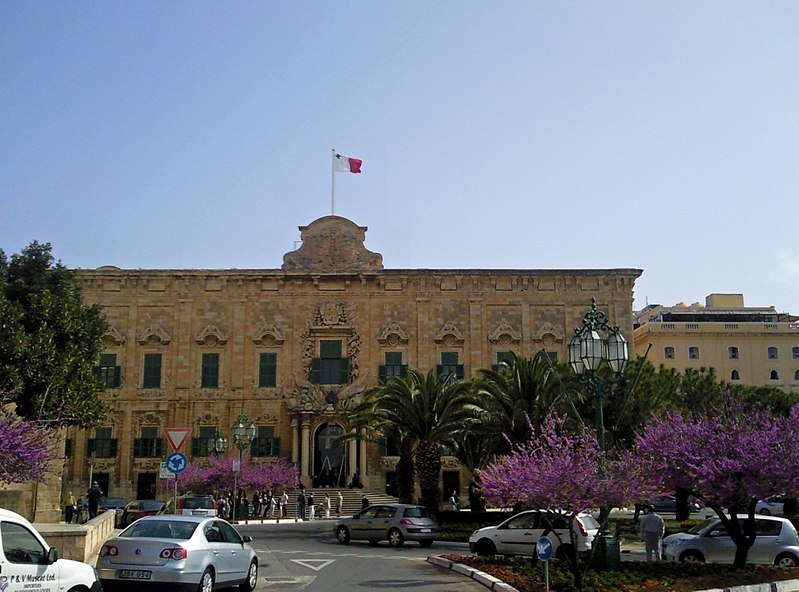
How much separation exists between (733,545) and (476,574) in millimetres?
6821

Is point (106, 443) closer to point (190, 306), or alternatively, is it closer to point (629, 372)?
point (190, 306)

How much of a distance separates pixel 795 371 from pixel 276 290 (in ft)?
122

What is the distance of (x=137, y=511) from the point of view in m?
33.9

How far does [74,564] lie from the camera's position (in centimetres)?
1077

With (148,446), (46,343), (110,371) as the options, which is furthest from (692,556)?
(110,371)

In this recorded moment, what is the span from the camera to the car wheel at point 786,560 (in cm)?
1967

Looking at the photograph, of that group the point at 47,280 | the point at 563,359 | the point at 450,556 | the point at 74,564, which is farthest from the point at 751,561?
the point at 563,359

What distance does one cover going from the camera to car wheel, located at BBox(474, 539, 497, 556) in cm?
2194

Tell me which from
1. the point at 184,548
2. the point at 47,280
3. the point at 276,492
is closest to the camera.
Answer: the point at 184,548

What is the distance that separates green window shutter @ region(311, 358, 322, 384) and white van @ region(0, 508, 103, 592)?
124 ft

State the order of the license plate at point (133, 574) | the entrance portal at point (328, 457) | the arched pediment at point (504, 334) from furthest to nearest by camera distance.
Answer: the arched pediment at point (504, 334) → the entrance portal at point (328, 457) → the license plate at point (133, 574)

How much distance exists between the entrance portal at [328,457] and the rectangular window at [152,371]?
9.17 metres

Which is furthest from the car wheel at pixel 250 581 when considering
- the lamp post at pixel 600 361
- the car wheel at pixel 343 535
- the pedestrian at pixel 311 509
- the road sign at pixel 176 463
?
the pedestrian at pixel 311 509

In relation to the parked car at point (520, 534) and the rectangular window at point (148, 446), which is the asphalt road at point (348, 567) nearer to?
the parked car at point (520, 534)
